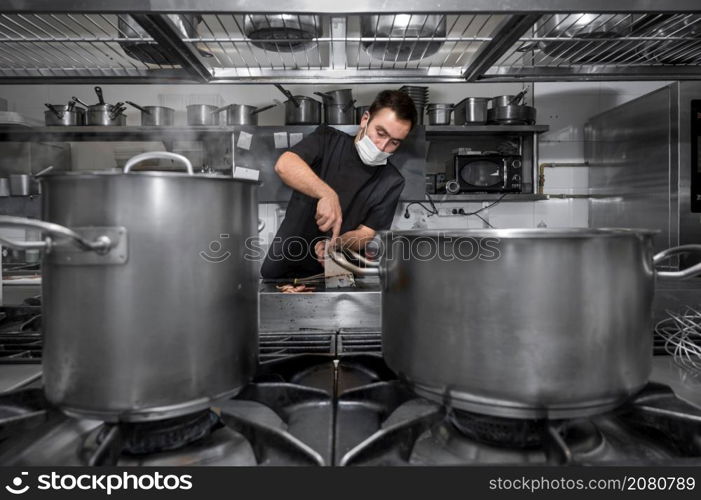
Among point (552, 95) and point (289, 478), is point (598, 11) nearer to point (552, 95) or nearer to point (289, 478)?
point (289, 478)

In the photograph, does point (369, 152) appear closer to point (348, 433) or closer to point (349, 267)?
point (349, 267)

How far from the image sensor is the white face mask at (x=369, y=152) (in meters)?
2.23

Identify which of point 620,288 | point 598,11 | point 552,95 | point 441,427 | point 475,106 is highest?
point 552,95

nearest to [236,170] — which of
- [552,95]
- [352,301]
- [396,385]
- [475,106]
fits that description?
[475,106]

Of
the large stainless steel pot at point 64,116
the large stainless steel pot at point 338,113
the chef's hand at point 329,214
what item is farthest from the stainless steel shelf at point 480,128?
the large stainless steel pot at point 64,116

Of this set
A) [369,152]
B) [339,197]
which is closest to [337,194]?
[339,197]

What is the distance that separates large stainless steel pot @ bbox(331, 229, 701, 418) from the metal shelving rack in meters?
0.44

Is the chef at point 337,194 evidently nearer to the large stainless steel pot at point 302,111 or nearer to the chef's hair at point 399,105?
the chef's hair at point 399,105

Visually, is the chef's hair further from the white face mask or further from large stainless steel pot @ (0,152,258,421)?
large stainless steel pot @ (0,152,258,421)

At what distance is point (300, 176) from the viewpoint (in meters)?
2.12

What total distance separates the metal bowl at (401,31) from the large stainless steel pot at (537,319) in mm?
697

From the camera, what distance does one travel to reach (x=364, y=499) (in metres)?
0.41

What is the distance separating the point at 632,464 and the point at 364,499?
262 millimetres

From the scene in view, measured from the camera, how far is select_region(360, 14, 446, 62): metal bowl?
104 centimetres
